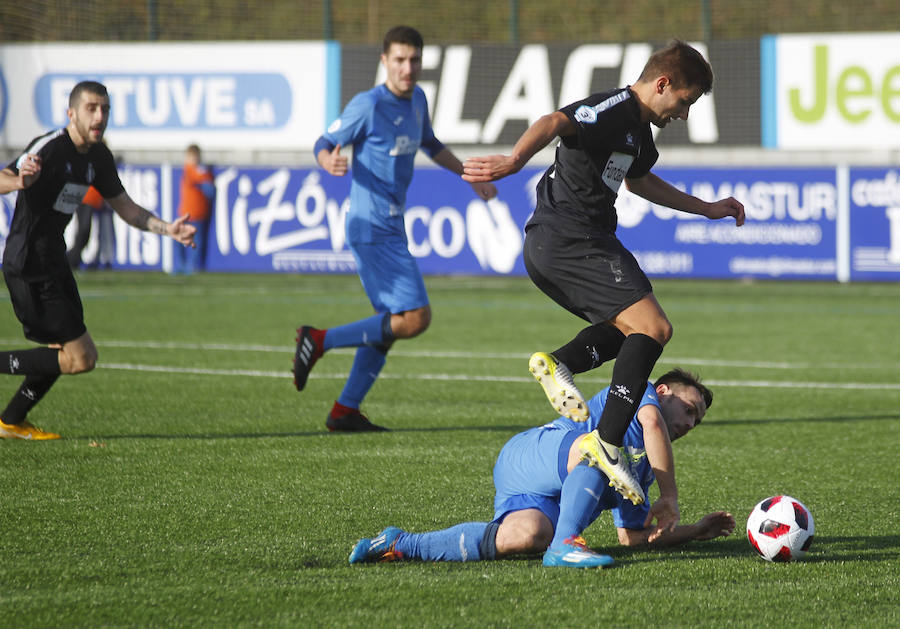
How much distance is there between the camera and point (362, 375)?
26.5ft

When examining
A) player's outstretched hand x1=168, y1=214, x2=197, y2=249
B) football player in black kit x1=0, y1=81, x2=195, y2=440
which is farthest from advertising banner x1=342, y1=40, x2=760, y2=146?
player's outstretched hand x1=168, y1=214, x2=197, y2=249

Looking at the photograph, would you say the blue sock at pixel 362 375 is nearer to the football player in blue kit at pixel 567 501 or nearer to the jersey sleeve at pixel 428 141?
the jersey sleeve at pixel 428 141

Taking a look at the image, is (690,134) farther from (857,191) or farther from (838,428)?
(838,428)

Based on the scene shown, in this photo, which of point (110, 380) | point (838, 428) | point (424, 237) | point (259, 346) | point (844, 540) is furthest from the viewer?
point (424, 237)

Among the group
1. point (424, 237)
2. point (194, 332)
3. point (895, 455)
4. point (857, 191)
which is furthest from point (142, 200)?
point (895, 455)

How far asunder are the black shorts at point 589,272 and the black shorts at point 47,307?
313 centimetres

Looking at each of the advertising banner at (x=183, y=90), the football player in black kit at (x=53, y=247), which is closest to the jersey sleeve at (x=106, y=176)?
the football player in black kit at (x=53, y=247)

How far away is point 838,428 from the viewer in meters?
8.16

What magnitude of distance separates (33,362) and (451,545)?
12.2ft

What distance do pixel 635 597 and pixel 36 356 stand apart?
4458mm

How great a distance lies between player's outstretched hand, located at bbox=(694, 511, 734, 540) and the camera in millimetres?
4945

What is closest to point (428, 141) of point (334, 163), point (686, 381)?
point (334, 163)

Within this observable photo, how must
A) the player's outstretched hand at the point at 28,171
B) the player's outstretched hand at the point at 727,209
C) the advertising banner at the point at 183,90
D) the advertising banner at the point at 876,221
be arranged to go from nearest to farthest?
the player's outstretched hand at the point at 727,209 < the player's outstretched hand at the point at 28,171 < the advertising banner at the point at 876,221 < the advertising banner at the point at 183,90

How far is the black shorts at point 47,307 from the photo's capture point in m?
7.31
